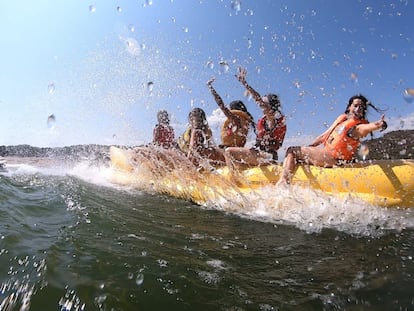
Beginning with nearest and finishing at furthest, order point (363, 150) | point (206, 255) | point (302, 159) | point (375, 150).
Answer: point (206, 255) → point (363, 150) → point (302, 159) → point (375, 150)

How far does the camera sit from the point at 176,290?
7.38 ft

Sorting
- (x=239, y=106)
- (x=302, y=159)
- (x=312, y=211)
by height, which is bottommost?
(x=312, y=211)

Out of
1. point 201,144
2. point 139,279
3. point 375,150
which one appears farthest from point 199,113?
point 375,150

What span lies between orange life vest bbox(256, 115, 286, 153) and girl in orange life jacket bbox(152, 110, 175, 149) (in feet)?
8.60

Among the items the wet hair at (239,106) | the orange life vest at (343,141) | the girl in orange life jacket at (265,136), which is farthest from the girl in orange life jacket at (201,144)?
the orange life vest at (343,141)

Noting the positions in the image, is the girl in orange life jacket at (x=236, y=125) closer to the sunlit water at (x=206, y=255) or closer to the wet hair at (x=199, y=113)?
the wet hair at (x=199, y=113)

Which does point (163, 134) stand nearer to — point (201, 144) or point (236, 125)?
point (201, 144)

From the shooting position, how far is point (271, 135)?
6.30 meters

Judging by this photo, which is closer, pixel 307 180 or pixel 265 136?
pixel 307 180

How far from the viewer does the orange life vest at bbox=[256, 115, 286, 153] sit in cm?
627

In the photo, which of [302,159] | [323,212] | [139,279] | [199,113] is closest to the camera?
[139,279]

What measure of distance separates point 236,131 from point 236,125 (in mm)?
124

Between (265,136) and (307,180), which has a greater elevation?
(265,136)

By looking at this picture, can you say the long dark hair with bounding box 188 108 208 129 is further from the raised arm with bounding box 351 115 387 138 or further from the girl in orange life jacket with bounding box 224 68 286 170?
the raised arm with bounding box 351 115 387 138
